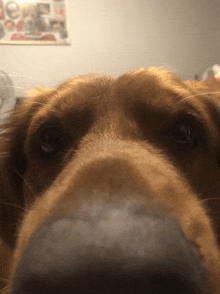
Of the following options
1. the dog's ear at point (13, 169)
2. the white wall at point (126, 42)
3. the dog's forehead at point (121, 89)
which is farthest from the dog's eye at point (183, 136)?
the white wall at point (126, 42)

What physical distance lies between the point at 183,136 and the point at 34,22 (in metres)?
1.65

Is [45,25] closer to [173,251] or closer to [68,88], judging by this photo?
[68,88]

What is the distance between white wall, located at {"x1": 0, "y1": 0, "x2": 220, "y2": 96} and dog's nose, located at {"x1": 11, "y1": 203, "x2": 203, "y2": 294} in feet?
5.57

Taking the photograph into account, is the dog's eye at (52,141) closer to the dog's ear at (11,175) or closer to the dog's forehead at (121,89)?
the dog's forehead at (121,89)

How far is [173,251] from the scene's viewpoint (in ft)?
1.56

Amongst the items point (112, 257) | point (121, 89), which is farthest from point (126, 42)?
point (112, 257)

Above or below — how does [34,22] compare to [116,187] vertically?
above

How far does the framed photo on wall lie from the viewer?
2043mm

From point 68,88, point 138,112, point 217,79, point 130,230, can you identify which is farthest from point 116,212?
point 217,79

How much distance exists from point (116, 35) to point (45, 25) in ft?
1.74

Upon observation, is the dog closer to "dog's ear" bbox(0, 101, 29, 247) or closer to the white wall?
"dog's ear" bbox(0, 101, 29, 247)

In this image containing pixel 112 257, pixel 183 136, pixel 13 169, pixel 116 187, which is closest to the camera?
pixel 112 257

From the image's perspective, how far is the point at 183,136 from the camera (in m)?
0.97

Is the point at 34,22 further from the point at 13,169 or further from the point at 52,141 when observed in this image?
the point at 52,141
